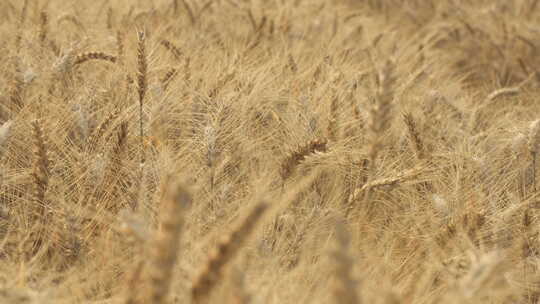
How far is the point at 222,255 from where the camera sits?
2.08 feet

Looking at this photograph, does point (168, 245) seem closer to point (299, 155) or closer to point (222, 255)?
point (222, 255)

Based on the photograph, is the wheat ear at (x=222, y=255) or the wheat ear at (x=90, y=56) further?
the wheat ear at (x=90, y=56)

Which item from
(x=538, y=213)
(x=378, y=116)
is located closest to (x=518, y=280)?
(x=538, y=213)

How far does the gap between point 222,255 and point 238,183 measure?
79 centimetres

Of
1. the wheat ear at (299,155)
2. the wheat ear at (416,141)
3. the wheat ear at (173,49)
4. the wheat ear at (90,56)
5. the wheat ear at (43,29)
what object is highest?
the wheat ear at (43,29)

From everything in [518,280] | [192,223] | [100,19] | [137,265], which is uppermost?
[100,19]

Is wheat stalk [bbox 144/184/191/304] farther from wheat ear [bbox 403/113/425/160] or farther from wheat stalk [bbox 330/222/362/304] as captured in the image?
wheat ear [bbox 403/113/425/160]

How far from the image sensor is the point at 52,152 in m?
1.37

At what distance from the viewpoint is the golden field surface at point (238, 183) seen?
0.83 meters

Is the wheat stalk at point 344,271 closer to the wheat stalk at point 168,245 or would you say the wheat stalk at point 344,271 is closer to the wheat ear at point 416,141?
the wheat stalk at point 168,245

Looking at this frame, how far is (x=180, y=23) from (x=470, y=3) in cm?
280

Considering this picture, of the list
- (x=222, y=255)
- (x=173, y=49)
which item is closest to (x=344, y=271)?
(x=222, y=255)

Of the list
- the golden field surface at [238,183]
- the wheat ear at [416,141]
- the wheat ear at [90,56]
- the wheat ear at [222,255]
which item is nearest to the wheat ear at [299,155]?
the golden field surface at [238,183]

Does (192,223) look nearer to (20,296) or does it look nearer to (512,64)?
(20,296)
